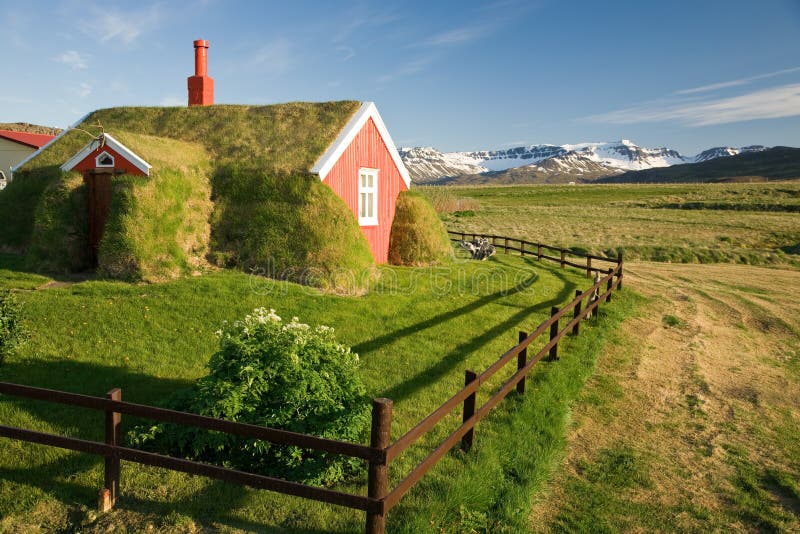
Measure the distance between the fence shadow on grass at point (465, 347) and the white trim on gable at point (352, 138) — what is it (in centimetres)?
627

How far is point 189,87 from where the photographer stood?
2133 cm

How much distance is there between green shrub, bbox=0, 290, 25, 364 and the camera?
29.9 feet

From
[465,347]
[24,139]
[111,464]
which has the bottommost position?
[465,347]

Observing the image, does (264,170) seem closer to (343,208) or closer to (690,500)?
(343,208)

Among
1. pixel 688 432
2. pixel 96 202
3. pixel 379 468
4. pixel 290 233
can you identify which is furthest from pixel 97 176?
pixel 688 432

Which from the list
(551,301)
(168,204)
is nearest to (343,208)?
(168,204)

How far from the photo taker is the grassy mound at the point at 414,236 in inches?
768

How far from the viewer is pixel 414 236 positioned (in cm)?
1962

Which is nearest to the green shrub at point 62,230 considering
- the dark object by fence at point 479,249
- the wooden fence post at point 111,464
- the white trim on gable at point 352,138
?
the white trim on gable at point 352,138

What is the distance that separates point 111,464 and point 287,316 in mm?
6978

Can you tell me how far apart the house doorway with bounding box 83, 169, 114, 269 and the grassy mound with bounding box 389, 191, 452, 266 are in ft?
32.1

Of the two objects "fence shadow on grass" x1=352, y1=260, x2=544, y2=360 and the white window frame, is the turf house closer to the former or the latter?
the white window frame

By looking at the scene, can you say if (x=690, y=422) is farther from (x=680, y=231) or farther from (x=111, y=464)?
(x=680, y=231)

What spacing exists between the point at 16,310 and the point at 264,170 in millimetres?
8570
